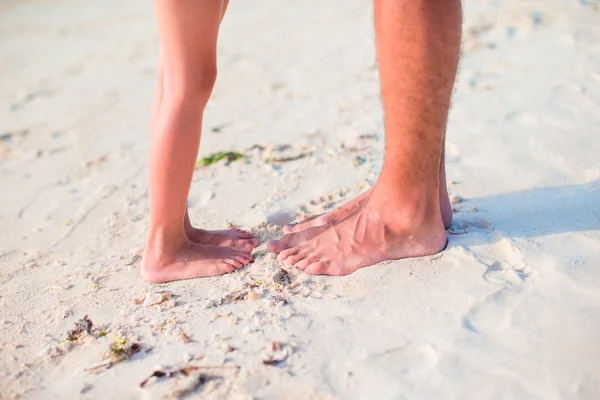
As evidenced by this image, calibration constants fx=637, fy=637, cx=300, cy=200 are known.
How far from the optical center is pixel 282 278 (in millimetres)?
2076

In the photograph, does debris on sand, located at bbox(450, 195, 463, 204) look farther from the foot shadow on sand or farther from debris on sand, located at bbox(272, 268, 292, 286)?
debris on sand, located at bbox(272, 268, 292, 286)

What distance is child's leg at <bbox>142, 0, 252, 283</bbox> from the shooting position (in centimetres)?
196

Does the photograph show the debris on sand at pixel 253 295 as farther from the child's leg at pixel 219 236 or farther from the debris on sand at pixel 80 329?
the debris on sand at pixel 80 329

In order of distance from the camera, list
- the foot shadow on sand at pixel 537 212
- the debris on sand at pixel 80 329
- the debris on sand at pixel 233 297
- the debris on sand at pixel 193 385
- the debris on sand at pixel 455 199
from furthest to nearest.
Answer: the debris on sand at pixel 455 199
the foot shadow on sand at pixel 537 212
the debris on sand at pixel 233 297
the debris on sand at pixel 80 329
the debris on sand at pixel 193 385

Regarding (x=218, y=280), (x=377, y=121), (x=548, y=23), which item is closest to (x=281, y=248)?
(x=218, y=280)

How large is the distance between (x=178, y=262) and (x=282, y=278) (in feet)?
1.23

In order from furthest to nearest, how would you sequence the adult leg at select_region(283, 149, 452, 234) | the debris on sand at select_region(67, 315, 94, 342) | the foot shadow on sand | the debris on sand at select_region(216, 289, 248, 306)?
the adult leg at select_region(283, 149, 452, 234), the foot shadow on sand, the debris on sand at select_region(216, 289, 248, 306), the debris on sand at select_region(67, 315, 94, 342)

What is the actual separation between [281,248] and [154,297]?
1.55ft

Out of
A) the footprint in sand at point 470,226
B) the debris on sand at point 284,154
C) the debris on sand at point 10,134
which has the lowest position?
the debris on sand at point 10,134

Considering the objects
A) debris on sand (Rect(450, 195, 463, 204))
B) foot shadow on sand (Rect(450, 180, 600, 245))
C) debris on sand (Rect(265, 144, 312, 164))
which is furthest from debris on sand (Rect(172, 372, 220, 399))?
debris on sand (Rect(265, 144, 312, 164))

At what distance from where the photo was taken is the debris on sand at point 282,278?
2.05 m

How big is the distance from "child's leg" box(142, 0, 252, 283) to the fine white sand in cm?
8

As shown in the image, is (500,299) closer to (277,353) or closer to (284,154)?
(277,353)

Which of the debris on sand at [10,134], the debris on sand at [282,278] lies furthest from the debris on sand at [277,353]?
the debris on sand at [10,134]
